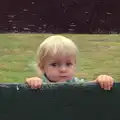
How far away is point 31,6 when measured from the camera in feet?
10.3

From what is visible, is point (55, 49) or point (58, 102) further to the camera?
point (55, 49)

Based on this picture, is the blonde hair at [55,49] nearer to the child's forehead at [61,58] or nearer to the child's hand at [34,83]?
the child's forehead at [61,58]

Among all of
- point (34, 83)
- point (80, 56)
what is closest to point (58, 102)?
point (34, 83)

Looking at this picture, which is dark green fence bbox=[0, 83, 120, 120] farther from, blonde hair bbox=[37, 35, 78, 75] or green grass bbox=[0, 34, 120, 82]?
green grass bbox=[0, 34, 120, 82]

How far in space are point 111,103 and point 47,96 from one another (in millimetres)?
252

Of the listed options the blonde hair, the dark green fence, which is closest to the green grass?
the blonde hair

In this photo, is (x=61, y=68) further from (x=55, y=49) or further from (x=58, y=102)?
(x=58, y=102)

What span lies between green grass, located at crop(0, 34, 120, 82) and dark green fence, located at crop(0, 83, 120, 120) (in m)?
1.93

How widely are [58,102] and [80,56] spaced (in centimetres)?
223

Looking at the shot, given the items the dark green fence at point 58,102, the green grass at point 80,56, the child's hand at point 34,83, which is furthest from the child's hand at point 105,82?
the green grass at point 80,56

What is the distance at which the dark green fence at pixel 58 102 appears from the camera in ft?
7.86

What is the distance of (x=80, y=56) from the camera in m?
4.62

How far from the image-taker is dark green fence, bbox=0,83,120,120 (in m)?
2.39

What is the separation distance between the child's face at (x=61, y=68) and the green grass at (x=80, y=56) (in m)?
1.66
